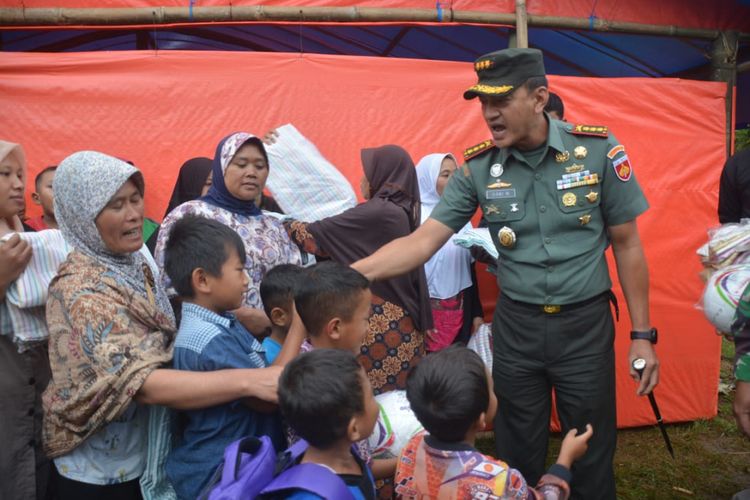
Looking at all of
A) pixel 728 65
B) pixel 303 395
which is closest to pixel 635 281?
pixel 303 395

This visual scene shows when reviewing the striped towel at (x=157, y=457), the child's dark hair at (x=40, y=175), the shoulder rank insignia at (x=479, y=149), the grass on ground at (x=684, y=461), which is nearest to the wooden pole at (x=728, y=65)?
the grass on ground at (x=684, y=461)

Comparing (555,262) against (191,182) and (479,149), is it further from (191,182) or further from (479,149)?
(191,182)

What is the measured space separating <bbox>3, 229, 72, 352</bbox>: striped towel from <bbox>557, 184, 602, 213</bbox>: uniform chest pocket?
6.06ft

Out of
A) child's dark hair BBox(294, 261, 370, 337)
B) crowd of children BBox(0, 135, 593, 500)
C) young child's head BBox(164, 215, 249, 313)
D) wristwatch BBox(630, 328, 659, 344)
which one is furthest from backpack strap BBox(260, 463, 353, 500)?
wristwatch BBox(630, 328, 659, 344)

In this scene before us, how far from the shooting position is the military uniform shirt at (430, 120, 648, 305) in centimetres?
228

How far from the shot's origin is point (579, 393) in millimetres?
2301

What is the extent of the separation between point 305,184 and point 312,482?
84.6 inches

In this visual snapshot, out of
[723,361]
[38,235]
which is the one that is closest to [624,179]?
[38,235]

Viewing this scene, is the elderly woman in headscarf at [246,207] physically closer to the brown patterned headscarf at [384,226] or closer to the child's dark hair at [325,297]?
the brown patterned headscarf at [384,226]

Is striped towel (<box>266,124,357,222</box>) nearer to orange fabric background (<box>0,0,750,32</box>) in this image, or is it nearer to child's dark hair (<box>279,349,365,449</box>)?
orange fabric background (<box>0,0,750,32</box>)

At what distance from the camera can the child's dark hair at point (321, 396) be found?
146cm

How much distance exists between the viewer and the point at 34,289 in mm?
1909

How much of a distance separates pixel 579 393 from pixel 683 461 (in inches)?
80.5

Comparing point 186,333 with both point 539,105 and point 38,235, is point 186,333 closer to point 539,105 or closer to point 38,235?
point 38,235
